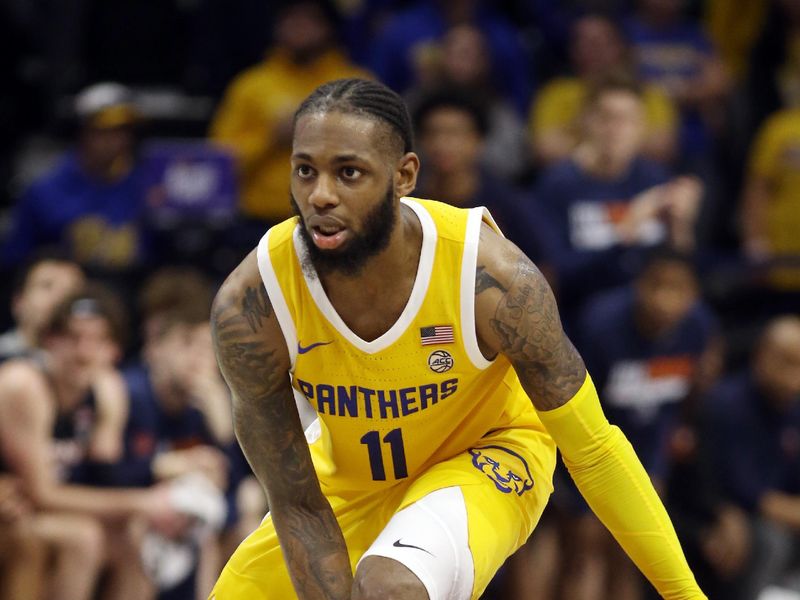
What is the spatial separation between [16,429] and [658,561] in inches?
136

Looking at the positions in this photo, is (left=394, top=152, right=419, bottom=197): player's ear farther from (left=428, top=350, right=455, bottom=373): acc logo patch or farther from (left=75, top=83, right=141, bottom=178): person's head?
(left=75, top=83, right=141, bottom=178): person's head

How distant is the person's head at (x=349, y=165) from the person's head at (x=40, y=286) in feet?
11.5

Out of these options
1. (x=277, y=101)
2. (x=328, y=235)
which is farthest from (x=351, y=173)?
(x=277, y=101)

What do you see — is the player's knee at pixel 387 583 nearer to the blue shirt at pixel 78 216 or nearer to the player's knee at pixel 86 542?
the player's knee at pixel 86 542

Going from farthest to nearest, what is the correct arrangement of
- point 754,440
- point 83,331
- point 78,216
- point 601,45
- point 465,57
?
1. point 601,45
2. point 465,57
3. point 78,216
4. point 754,440
5. point 83,331

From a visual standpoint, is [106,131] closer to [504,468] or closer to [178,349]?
[178,349]

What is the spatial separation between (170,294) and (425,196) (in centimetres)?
133

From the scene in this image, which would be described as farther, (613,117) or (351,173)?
(613,117)

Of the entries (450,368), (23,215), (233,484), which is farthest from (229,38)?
(450,368)

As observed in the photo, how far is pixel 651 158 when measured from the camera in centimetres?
815

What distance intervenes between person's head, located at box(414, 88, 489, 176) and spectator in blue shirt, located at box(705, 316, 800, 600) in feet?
6.12

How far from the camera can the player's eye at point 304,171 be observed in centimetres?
364

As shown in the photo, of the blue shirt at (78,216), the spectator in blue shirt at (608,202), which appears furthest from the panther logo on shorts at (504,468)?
the blue shirt at (78,216)

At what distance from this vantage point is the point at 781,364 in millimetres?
7410
